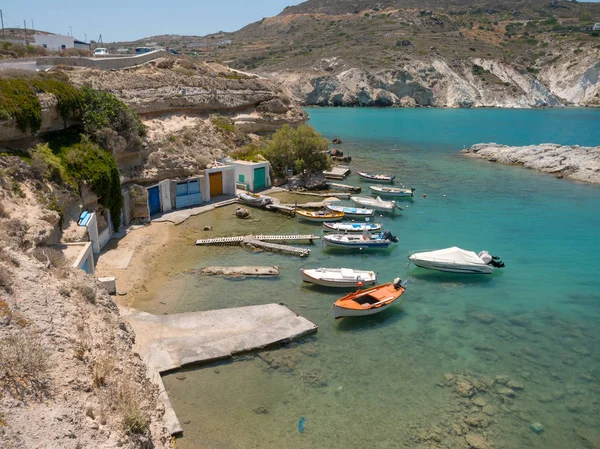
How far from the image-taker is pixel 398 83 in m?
167

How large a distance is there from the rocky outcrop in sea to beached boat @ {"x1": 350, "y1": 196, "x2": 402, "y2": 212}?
31158 millimetres

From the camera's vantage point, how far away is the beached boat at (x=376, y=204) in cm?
4206

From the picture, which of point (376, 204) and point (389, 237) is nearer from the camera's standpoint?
point (389, 237)

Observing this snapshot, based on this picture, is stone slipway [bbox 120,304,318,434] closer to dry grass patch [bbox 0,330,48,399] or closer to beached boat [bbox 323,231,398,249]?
dry grass patch [bbox 0,330,48,399]

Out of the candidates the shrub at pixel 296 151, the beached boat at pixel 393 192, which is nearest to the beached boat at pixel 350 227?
the beached boat at pixel 393 192

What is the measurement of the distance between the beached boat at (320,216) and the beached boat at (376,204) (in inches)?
196

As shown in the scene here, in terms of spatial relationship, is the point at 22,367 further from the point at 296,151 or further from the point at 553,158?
the point at 553,158

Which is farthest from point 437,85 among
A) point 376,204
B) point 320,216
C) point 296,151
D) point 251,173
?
point 320,216

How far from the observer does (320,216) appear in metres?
38.0

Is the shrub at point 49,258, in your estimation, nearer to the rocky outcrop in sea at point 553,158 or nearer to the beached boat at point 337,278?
the beached boat at point 337,278

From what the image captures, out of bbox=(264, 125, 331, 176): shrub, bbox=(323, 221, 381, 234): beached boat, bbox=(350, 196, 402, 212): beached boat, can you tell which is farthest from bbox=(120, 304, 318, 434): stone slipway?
bbox=(264, 125, 331, 176): shrub

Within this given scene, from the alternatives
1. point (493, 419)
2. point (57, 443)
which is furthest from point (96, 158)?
point (493, 419)

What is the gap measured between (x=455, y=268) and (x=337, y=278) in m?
8.72

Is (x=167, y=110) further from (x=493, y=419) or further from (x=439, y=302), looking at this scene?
(x=493, y=419)
